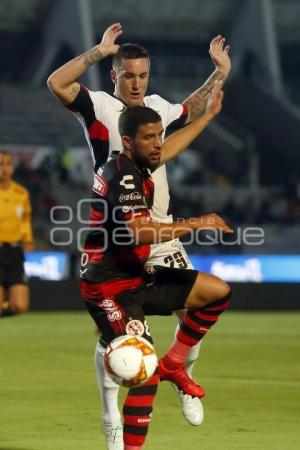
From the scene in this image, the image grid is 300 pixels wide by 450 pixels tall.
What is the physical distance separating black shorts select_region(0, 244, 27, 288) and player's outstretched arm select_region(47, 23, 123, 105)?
7.81m

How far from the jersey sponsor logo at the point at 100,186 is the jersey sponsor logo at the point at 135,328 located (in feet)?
2.61

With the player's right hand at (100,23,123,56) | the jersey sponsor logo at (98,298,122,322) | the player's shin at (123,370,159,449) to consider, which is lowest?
the player's shin at (123,370,159,449)

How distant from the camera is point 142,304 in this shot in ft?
24.1

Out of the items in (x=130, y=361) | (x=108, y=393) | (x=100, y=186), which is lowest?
(x=108, y=393)

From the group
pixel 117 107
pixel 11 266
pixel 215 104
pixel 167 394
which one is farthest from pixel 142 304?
pixel 11 266

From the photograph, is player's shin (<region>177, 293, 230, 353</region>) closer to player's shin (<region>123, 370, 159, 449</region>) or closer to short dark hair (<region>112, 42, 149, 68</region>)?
player's shin (<region>123, 370, 159, 449</region>)

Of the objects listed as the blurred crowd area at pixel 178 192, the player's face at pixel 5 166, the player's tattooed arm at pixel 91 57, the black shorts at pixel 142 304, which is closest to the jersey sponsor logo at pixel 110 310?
the black shorts at pixel 142 304

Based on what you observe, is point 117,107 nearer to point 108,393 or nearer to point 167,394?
point 108,393

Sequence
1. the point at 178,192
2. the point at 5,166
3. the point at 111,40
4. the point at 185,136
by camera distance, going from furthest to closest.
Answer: the point at 178,192 < the point at 5,166 < the point at 111,40 < the point at 185,136

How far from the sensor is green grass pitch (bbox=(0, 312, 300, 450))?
8336mm

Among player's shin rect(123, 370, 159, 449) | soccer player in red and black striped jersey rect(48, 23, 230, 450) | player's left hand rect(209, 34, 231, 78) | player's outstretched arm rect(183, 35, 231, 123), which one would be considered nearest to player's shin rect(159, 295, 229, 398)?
soccer player in red and black striped jersey rect(48, 23, 230, 450)

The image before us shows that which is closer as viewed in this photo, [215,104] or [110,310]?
[110,310]

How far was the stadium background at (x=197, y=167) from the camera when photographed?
40.6 ft

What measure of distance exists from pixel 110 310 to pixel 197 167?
2991 cm
